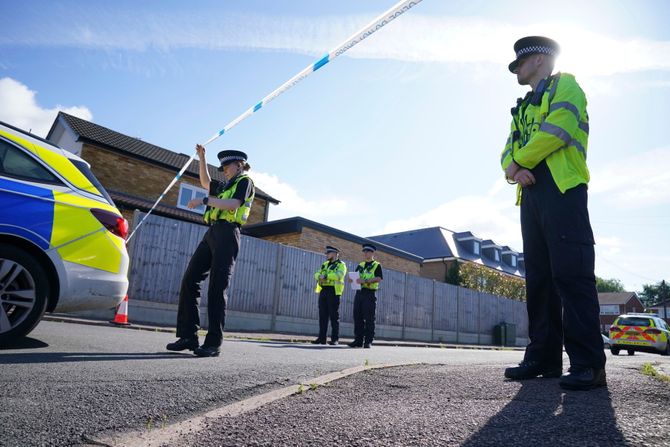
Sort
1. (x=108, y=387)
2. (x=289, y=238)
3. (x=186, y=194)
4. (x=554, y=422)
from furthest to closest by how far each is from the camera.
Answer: (x=186, y=194)
(x=289, y=238)
(x=108, y=387)
(x=554, y=422)

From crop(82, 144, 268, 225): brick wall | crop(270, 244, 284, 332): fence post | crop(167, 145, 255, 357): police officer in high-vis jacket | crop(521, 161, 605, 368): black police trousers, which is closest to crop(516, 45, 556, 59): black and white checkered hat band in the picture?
crop(521, 161, 605, 368): black police trousers

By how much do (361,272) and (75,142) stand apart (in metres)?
15.8

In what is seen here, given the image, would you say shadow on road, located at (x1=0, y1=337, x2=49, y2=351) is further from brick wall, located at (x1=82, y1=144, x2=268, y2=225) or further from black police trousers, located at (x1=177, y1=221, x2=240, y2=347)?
brick wall, located at (x1=82, y1=144, x2=268, y2=225)

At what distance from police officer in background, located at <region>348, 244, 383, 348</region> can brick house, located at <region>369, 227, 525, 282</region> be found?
2553 cm

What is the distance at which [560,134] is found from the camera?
2.91 meters

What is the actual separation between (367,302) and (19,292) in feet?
23.1

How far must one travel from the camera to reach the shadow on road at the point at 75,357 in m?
3.30

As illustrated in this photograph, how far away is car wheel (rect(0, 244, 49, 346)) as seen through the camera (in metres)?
3.75

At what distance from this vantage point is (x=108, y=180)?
19.7m

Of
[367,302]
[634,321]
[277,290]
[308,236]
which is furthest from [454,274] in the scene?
[367,302]

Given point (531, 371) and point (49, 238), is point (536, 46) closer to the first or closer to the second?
point (531, 371)

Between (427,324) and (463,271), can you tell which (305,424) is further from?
(463,271)

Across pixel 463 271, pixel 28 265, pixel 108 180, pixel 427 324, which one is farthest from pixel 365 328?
pixel 463 271

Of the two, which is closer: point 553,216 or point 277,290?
point 553,216
